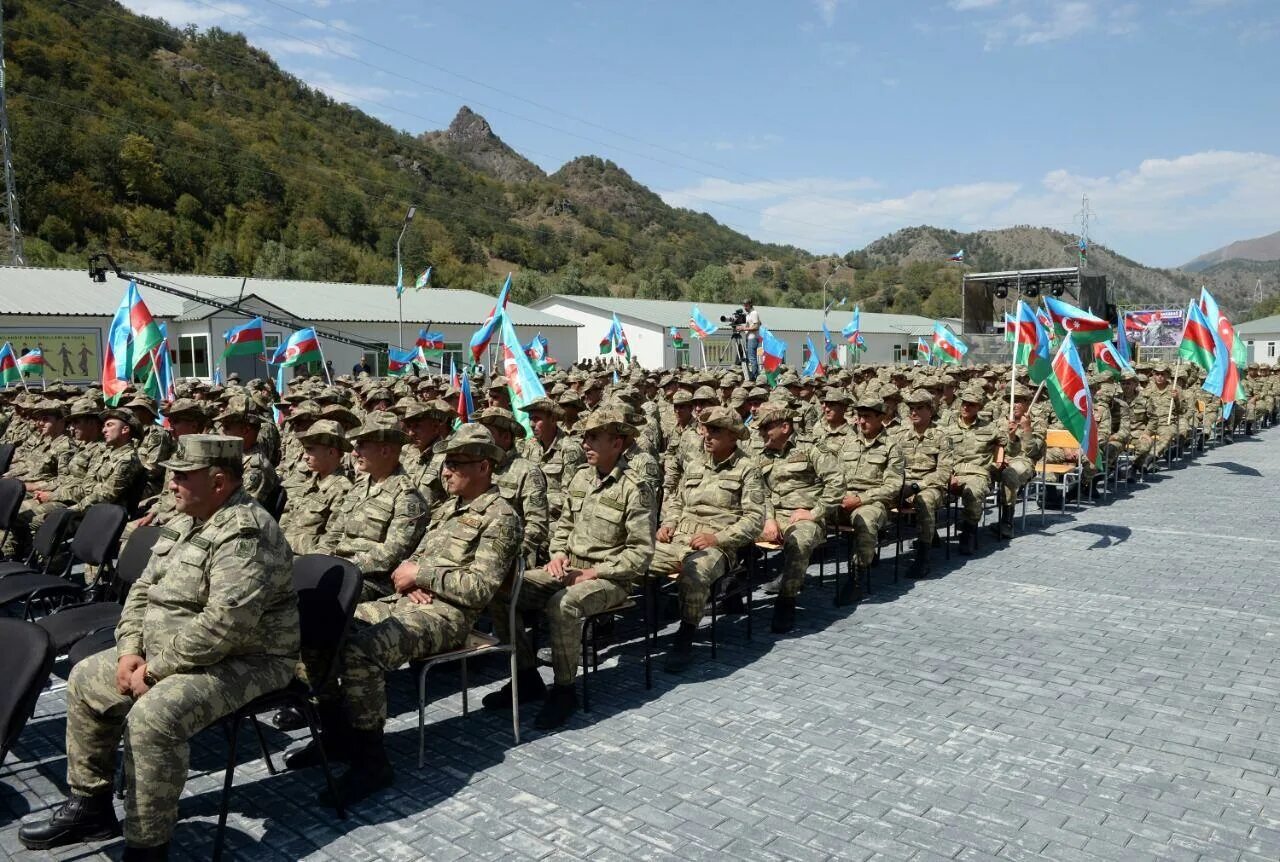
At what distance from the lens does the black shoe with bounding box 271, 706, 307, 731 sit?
550 centimetres

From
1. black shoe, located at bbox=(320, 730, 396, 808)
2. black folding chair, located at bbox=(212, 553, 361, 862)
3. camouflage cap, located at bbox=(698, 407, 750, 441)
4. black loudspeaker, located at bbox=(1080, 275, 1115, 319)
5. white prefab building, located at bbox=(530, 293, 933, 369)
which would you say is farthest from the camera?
white prefab building, located at bbox=(530, 293, 933, 369)

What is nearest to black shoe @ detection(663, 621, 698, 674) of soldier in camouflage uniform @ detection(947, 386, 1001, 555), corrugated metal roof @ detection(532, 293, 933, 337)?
soldier in camouflage uniform @ detection(947, 386, 1001, 555)

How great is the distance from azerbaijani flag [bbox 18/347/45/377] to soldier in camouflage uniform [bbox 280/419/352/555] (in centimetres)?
1733

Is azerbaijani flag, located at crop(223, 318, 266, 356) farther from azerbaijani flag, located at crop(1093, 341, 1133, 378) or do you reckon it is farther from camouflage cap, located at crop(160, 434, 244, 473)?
azerbaijani flag, located at crop(1093, 341, 1133, 378)

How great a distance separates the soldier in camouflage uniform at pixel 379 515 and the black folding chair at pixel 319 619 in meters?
0.87

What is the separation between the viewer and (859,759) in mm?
4910

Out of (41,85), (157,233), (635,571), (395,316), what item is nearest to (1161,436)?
(635,571)

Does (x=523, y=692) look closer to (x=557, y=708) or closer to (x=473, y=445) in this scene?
(x=557, y=708)

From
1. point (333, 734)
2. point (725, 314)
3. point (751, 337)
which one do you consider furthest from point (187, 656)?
point (725, 314)

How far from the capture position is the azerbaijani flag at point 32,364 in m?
21.2

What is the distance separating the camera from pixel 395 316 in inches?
1405

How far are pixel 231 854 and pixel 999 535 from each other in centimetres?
910

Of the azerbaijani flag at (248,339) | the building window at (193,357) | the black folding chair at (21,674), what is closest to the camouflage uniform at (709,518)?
the black folding chair at (21,674)

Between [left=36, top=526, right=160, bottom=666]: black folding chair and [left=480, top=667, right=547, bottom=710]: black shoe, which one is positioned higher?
[left=36, top=526, right=160, bottom=666]: black folding chair
